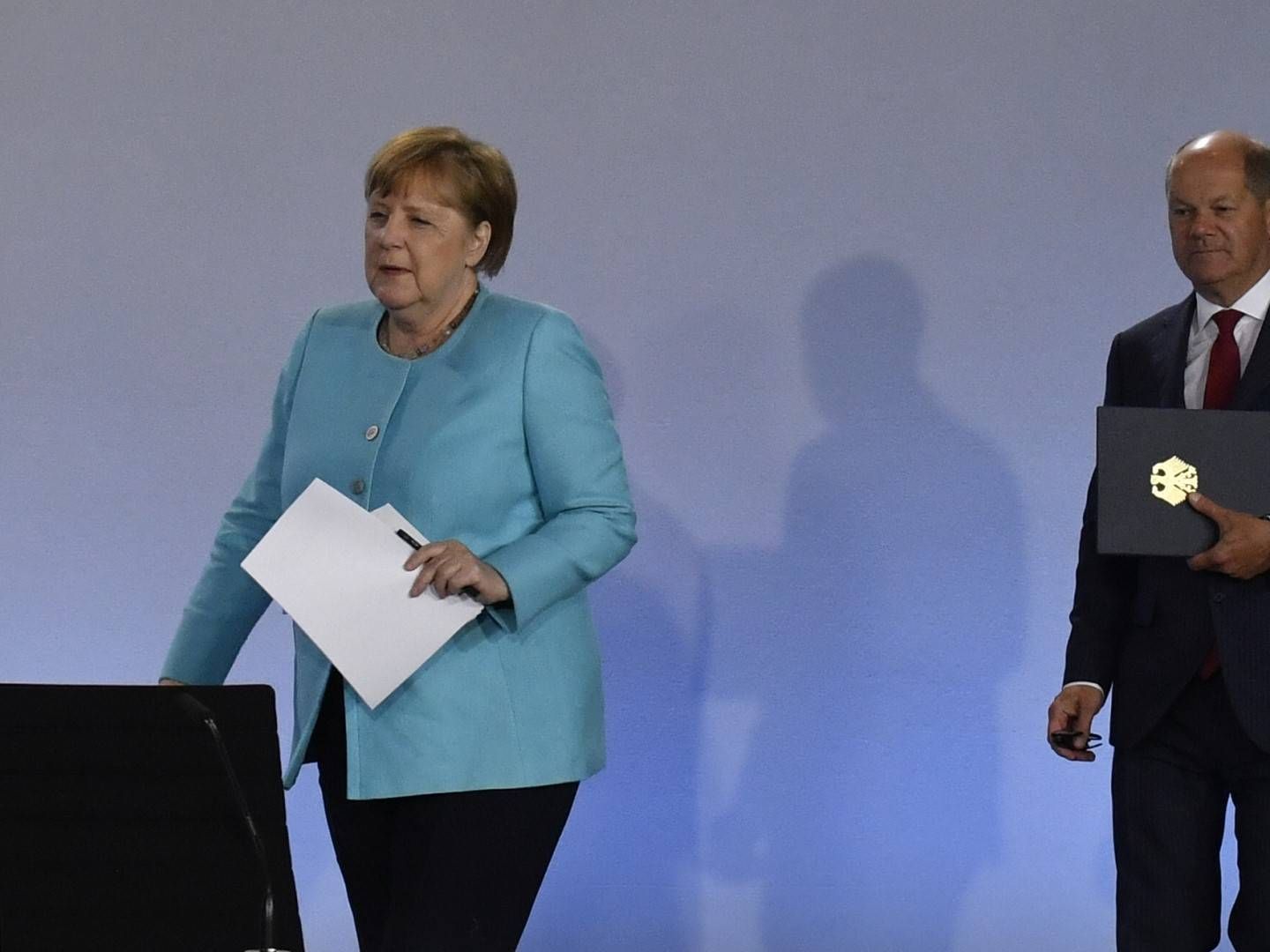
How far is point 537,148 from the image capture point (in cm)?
382

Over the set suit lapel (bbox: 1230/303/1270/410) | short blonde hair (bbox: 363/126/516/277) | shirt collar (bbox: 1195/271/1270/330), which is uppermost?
short blonde hair (bbox: 363/126/516/277)

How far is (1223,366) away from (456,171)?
116cm

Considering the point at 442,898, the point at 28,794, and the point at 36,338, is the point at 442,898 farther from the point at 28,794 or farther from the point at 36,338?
the point at 36,338

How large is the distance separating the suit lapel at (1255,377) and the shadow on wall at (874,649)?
3.82 ft

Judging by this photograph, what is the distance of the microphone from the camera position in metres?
1.87

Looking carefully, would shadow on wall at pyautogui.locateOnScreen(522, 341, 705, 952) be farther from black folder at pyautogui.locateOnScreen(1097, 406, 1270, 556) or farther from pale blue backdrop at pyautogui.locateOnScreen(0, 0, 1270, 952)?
black folder at pyautogui.locateOnScreen(1097, 406, 1270, 556)

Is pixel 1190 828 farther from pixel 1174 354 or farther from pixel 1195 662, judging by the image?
pixel 1174 354

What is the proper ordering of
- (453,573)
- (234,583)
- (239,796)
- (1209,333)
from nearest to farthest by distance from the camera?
1. (239,796)
2. (453,573)
3. (234,583)
4. (1209,333)

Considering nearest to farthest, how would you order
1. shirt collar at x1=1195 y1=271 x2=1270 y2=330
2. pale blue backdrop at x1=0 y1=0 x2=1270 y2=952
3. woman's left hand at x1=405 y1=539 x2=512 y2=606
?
woman's left hand at x1=405 y1=539 x2=512 y2=606 < shirt collar at x1=1195 y1=271 x2=1270 y2=330 < pale blue backdrop at x1=0 y1=0 x2=1270 y2=952

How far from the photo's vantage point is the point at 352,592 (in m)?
2.22

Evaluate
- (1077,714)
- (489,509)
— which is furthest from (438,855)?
(1077,714)

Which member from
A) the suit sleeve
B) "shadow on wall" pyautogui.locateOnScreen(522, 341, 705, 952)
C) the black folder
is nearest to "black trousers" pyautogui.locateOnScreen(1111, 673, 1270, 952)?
the suit sleeve

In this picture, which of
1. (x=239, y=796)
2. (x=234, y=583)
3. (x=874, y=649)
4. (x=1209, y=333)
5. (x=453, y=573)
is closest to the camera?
(x=239, y=796)

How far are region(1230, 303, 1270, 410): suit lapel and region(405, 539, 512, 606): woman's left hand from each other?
3.66 ft
